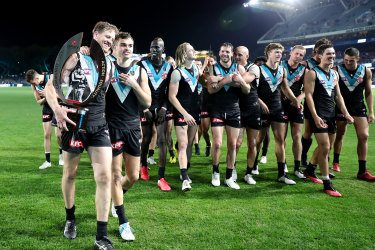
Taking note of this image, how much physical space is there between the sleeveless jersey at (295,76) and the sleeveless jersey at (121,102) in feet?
11.6

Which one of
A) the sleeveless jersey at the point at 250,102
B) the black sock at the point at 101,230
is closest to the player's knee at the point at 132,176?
the black sock at the point at 101,230

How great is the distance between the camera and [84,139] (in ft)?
9.77

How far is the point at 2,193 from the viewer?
14.9 feet

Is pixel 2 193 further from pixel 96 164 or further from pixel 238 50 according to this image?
pixel 238 50

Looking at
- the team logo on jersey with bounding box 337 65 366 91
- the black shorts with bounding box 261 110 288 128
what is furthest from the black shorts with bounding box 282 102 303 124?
the team logo on jersey with bounding box 337 65 366 91

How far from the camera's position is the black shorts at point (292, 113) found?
229 inches

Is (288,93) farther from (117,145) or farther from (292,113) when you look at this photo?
(117,145)

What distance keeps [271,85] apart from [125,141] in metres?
3.10

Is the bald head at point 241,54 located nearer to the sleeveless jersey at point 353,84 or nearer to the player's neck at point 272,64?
the player's neck at point 272,64

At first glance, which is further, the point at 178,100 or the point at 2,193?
the point at 178,100

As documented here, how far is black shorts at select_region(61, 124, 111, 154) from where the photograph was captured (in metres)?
2.96

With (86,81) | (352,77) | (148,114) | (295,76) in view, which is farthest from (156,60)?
(352,77)

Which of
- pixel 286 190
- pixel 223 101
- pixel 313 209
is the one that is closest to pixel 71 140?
pixel 223 101

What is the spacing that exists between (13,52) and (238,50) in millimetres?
103632
